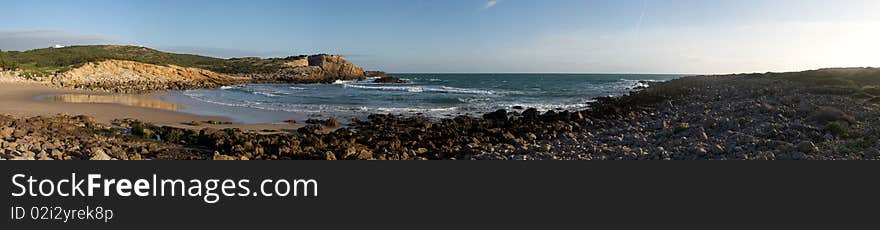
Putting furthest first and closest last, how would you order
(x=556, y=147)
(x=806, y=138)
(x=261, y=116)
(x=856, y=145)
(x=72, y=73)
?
1. (x=72, y=73)
2. (x=261, y=116)
3. (x=556, y=147)
4. (x=806, y=138)
5. (x=856, y=145)

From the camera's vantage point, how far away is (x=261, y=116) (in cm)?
1972

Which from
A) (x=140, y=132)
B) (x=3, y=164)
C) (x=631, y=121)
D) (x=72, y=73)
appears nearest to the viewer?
(x=3, y=164)

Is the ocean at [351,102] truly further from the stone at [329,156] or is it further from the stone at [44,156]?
the stone at [44,156]

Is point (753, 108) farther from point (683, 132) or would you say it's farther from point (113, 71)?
point (113, 71)

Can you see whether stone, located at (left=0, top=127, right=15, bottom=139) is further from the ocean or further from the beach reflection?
the beach reflection

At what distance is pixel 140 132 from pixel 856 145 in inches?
590

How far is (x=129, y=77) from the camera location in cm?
5225

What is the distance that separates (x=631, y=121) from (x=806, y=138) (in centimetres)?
679

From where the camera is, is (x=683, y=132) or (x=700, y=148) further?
(x=683, y=132)

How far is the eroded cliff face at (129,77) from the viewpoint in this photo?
A: 130 feet

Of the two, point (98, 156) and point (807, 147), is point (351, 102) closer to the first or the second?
point (98, 156)

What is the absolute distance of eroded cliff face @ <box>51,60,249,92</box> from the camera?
130 ft

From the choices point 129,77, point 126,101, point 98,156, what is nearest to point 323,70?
point 129,77

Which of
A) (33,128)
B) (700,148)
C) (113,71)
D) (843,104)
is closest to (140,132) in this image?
(33,128)
